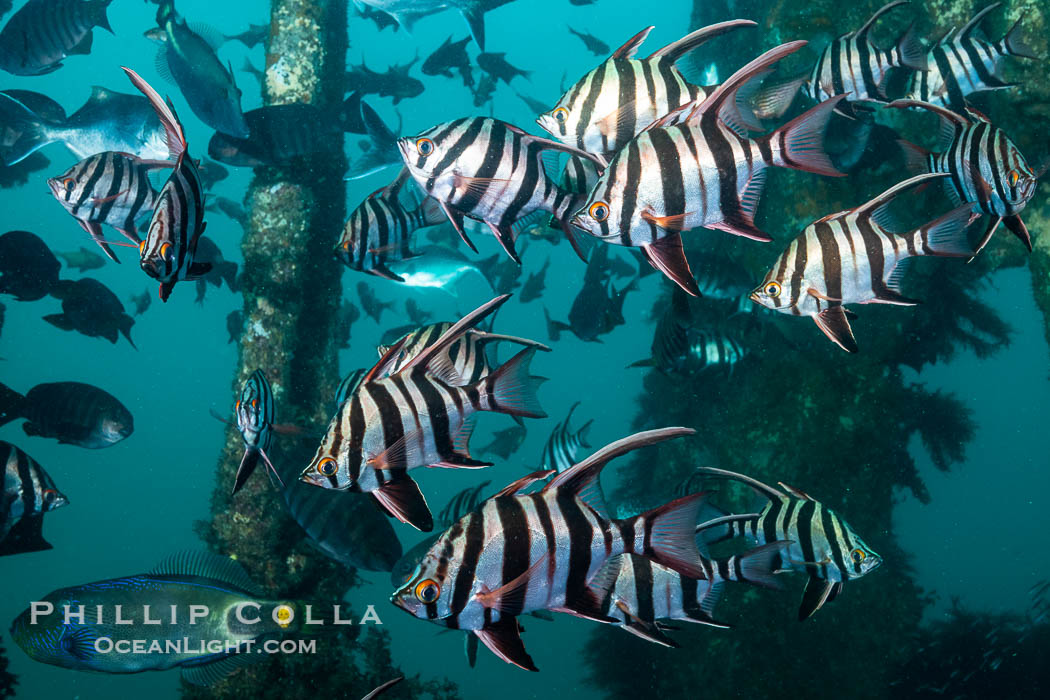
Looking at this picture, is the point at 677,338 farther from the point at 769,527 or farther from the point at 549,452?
the point at 769,527

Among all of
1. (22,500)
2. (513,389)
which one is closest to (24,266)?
(22,500)

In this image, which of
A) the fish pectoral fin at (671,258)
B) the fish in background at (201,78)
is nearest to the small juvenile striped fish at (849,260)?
the fish pectoral fin at (671,258)

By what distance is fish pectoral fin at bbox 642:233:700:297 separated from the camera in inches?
83.5

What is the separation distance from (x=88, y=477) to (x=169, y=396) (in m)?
25.1

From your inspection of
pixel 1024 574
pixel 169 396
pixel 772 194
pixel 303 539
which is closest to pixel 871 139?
pixel 772 194

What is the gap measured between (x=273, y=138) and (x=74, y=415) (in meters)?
2.63

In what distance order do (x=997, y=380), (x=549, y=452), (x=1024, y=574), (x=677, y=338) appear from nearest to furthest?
1. (x=677, y=338)
2. (x=549, y=452)
3. (x=1024, y=574)
4. (x=997, y=380)

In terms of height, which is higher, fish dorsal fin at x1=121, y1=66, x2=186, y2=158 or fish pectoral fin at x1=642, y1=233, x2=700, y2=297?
fish dorsal fin at x1=121, y1=66, x2=186, y2=158

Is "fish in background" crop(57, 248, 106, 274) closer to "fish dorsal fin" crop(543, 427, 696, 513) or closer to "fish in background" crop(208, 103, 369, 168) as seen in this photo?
"fish in background" crop(208, 103, 369, 168)

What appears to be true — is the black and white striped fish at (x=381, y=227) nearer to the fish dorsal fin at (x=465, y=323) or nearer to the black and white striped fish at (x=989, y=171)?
the fish dorsal fin at (x=465, y=323)

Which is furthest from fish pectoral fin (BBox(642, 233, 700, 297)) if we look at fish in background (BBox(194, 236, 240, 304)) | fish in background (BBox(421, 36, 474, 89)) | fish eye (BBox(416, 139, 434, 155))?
fish in background (BBox(421, 36, 474, 89))

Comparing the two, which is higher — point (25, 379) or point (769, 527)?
point (25, 379)

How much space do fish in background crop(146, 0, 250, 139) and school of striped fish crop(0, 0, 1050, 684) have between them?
16mm

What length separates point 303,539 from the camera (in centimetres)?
532
